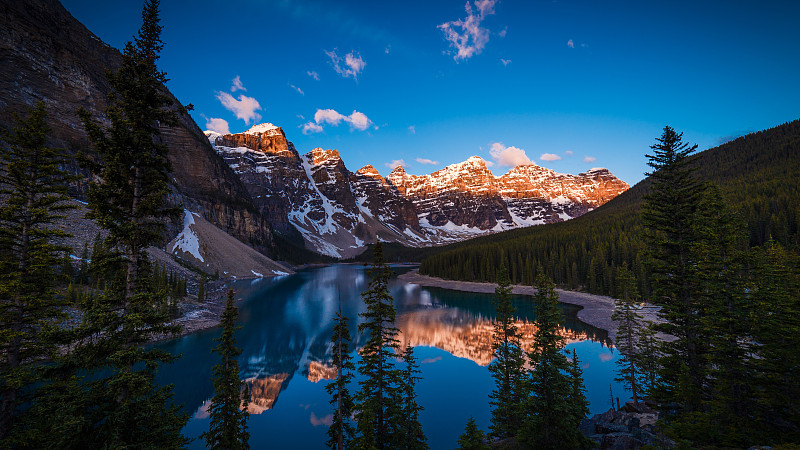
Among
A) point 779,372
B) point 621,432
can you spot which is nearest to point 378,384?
point 621,432

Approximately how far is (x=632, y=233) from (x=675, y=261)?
74.7 metres

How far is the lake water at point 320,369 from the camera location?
21.1m

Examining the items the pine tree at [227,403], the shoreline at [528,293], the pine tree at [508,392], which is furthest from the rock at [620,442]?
the shoreline at [528,293]

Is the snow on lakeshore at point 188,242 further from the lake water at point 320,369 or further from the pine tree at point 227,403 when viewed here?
the pine tree at point 227,403

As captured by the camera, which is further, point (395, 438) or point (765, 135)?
point (765, 135)

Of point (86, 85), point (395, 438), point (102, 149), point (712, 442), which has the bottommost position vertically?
point (395, 438)

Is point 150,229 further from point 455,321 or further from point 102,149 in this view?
point 455,321

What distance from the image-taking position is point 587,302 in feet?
198

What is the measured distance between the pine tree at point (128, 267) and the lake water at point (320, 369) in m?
13.7

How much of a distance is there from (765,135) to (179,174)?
728ft

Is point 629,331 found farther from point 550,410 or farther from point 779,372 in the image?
point 779,372

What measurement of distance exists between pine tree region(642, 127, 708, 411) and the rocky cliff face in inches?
3508

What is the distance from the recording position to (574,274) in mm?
76875

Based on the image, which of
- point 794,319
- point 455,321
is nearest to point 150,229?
point 794,319
